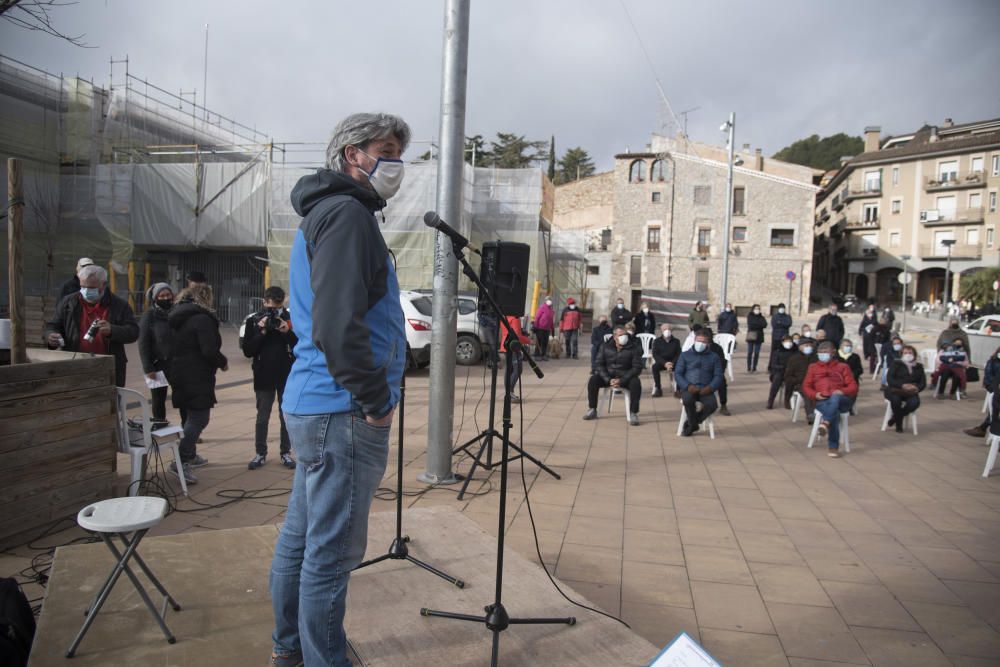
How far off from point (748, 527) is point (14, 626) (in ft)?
14.4

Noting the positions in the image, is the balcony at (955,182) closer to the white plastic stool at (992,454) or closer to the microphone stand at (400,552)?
the white plastic stool at (992,454)

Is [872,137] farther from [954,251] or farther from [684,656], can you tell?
[684,656]

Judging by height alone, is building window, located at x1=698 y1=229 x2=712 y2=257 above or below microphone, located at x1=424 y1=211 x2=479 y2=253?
above

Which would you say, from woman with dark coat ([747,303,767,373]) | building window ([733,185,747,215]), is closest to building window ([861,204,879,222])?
building window ([733,185,747,215])

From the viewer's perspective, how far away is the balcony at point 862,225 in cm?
4916

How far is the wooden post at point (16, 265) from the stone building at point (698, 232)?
36.5m

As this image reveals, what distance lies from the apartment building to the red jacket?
4279 centimetres

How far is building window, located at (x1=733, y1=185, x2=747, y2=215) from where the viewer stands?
41469 mm

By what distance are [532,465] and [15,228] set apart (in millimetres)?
4510

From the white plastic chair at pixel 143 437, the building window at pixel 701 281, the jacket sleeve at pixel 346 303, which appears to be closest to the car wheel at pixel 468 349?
the white plastic chair at pixel 143 437

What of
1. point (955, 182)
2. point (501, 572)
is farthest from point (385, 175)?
point (955, 182)

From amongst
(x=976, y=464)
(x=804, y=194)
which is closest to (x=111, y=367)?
(x=976, y=464)

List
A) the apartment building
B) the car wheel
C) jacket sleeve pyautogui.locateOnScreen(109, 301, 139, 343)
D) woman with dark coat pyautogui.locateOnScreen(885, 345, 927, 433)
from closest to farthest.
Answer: jacket sleeve pyautogui.locateOnScreen(109, 301, 139, 343), woman with dark coat pyautogui.locateOnScreen(885, 345, 927, 433), the car wheel, the apartment building

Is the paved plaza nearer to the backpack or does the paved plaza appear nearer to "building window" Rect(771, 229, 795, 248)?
the backpack
